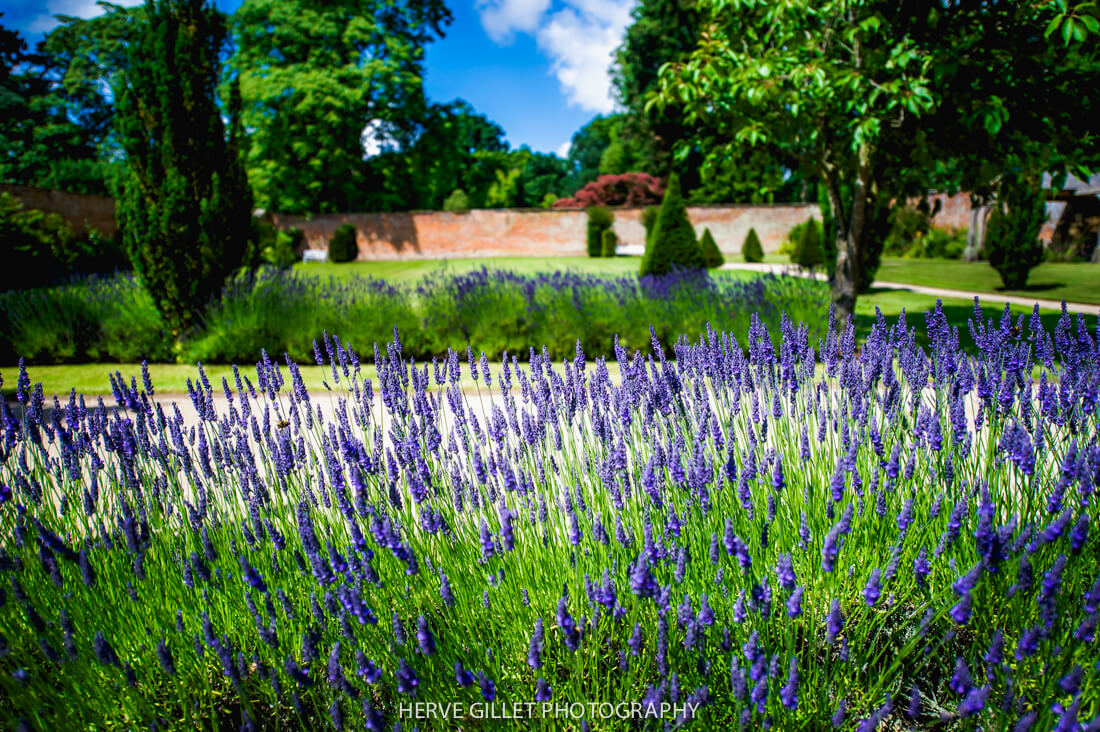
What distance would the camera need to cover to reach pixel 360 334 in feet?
27.6

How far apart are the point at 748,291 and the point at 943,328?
574 cm

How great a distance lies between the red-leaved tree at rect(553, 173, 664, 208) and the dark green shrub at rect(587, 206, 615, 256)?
7878 millimetres

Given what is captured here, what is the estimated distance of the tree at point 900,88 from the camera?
513cm

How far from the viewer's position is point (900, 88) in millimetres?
5383

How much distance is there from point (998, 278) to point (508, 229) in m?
20.6

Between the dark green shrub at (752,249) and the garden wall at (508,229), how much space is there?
3.43m

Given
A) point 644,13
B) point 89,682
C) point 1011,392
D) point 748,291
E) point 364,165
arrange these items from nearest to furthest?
point 89,682 → point 1011,392 → point 748,291 → point 364,165 → point 644,13

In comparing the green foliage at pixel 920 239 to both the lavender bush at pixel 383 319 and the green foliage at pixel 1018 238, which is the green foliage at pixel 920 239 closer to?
the green foliage at pixel 1018 238

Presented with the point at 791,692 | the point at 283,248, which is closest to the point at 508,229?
the point at 283,248

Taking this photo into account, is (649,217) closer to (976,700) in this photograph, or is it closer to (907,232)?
(907,232)

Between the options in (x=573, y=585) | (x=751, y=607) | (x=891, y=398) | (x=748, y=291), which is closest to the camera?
(x=751, y=607)

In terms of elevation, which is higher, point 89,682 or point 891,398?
point 891,398

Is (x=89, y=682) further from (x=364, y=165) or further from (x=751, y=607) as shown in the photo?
(x=364, y=165)

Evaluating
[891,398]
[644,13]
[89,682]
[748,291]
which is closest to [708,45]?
[748,291]
